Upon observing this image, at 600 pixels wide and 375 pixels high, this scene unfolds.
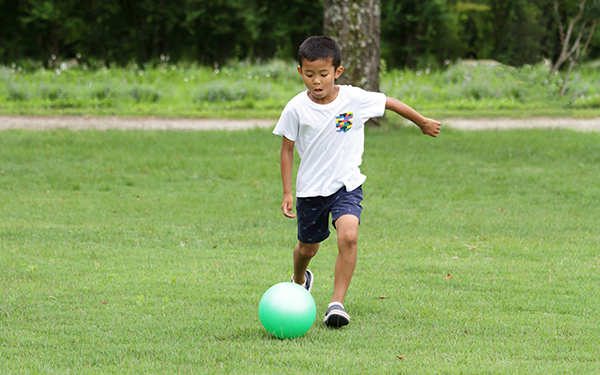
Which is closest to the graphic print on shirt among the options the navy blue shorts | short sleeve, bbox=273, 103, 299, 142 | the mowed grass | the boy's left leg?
short sleeve, bbox=273, 103, 299, 142

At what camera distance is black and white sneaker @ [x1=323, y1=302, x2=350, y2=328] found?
166 inches

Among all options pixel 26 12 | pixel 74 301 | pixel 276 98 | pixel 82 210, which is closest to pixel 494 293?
pixel 74 301

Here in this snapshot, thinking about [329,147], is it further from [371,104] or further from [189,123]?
[189,123]

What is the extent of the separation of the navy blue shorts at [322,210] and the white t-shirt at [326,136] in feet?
0.19

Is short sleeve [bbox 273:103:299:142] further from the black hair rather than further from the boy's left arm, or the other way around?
the boy's left arm

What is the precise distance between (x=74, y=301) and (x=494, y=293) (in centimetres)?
310

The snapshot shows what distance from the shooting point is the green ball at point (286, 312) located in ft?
13.2

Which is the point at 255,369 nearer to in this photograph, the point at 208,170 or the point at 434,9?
the point at 208,170

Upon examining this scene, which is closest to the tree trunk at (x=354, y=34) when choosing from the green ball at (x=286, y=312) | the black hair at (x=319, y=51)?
the black hair at (x=319, y=51)

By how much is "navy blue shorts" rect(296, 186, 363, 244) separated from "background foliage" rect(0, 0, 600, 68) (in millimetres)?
21089

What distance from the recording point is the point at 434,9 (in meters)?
25.4

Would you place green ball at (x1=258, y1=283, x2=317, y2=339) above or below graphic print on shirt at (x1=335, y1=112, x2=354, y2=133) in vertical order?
below

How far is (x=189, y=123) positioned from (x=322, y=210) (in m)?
11.7

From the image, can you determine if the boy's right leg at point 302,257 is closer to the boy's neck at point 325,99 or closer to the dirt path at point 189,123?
the boy's neck at point 325,99
